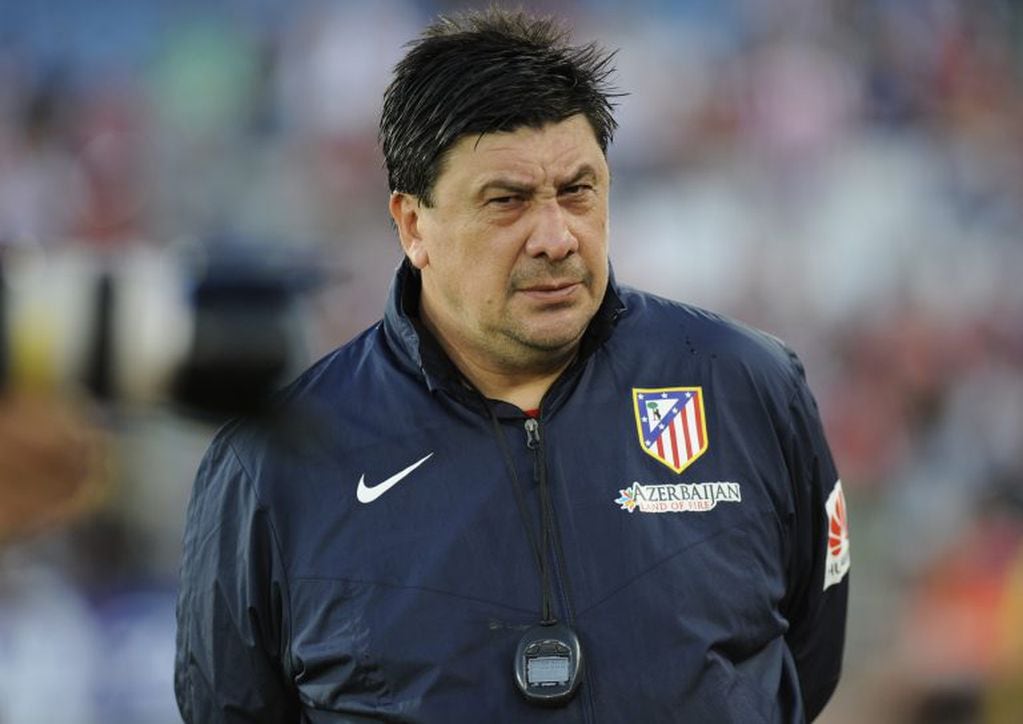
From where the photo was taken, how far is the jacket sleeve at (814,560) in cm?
267

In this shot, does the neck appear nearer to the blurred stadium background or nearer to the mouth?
the mouth

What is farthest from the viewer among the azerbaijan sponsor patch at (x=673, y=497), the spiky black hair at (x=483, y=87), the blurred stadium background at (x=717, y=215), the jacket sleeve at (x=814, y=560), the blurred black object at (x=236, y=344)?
the blurred stadium background at (x=717, y=215)

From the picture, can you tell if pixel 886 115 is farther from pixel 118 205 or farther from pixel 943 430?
pixel 118 205

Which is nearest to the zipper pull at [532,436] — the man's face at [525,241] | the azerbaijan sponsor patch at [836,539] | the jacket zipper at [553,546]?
the jacket zipper at [553,546]

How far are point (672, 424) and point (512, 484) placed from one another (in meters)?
0.27

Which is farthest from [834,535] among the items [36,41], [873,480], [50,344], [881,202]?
[36,41]

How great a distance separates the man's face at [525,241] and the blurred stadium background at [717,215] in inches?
129

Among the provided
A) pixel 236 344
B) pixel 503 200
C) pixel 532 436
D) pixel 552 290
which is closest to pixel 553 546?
pixel 532 436

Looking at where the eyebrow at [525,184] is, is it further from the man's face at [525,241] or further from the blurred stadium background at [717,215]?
the blurred stadium background at [717,215]

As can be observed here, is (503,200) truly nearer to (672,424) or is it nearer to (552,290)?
(552,290)

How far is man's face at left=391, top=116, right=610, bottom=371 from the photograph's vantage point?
2551 millimetres

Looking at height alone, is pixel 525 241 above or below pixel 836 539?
above

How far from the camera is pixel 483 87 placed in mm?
2564

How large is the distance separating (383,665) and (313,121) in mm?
4744
